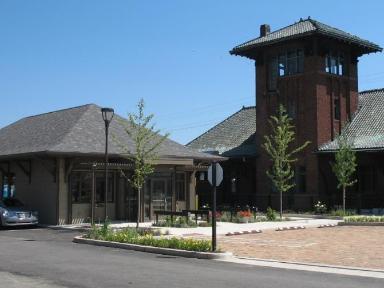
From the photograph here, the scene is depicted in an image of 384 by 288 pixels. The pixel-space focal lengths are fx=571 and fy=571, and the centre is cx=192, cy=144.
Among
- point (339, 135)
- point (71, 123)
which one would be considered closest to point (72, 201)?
point (71, 123)

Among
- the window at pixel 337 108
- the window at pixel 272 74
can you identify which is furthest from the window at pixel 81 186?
the window at pixel 337 108

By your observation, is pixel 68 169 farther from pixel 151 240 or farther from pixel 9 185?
→ pixel 151 240

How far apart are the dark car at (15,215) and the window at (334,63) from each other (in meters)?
21.0

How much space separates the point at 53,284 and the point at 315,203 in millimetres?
26752

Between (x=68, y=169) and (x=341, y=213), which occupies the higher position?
(x=68, y=169)

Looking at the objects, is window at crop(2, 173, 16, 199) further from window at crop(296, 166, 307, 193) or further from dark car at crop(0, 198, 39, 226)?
window at crop(296, 166, 307, 193)

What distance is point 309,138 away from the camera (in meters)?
36.0

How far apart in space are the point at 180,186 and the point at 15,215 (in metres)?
9.50

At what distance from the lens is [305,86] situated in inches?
1427

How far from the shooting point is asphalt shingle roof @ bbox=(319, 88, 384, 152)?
3425cm

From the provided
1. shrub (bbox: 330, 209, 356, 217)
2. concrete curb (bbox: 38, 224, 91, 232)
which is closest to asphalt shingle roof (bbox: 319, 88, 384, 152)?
shrub (bbox: 330, 209, 356, 217)

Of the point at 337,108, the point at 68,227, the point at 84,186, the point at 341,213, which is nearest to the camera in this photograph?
the point at 68,227

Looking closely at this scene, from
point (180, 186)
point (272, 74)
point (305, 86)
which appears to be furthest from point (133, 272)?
point (272, 74)

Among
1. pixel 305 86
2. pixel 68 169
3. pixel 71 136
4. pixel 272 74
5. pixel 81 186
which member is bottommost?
pixel 81 186
